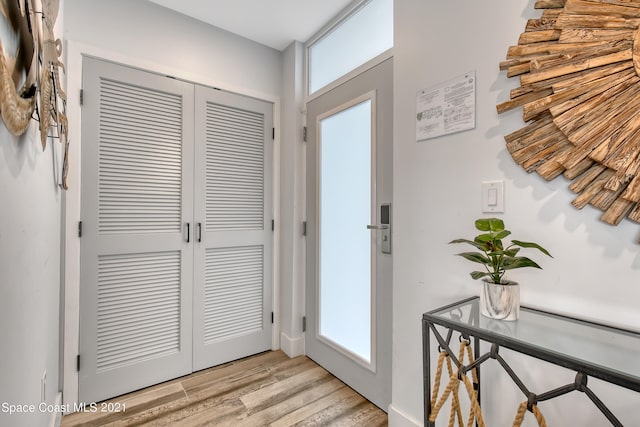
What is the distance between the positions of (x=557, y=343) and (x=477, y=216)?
544 millimetres

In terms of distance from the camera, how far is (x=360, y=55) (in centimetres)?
196

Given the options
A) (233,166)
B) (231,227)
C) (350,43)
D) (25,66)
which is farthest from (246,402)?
(350,43)

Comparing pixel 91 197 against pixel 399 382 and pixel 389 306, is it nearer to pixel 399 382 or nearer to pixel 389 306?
pixel 389 306

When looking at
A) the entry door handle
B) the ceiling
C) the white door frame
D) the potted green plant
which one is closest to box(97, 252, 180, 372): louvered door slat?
the white door frame

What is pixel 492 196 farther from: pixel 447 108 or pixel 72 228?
pixel 72 228

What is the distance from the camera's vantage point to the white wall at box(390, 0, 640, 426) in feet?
3.14

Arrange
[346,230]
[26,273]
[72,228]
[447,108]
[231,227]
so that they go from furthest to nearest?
[231,227]
[346,230]
[72,228]
[447,108]
[26,273]

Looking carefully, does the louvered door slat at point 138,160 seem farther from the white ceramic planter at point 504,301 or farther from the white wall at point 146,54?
the white ceramic planter at point 504,301

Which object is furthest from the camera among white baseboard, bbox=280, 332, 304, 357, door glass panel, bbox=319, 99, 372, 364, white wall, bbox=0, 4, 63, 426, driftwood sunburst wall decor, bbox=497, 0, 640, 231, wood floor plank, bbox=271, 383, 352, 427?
white baseboard, bbox=280, 332, 304, 357

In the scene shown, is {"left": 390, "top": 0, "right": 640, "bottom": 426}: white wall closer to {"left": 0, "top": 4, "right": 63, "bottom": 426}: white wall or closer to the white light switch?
the white light switch

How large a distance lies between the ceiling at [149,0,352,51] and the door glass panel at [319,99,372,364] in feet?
2.26

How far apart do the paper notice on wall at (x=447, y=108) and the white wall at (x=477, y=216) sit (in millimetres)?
30

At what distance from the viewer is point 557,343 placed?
0.82 metres

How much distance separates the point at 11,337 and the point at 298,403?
1474mm
